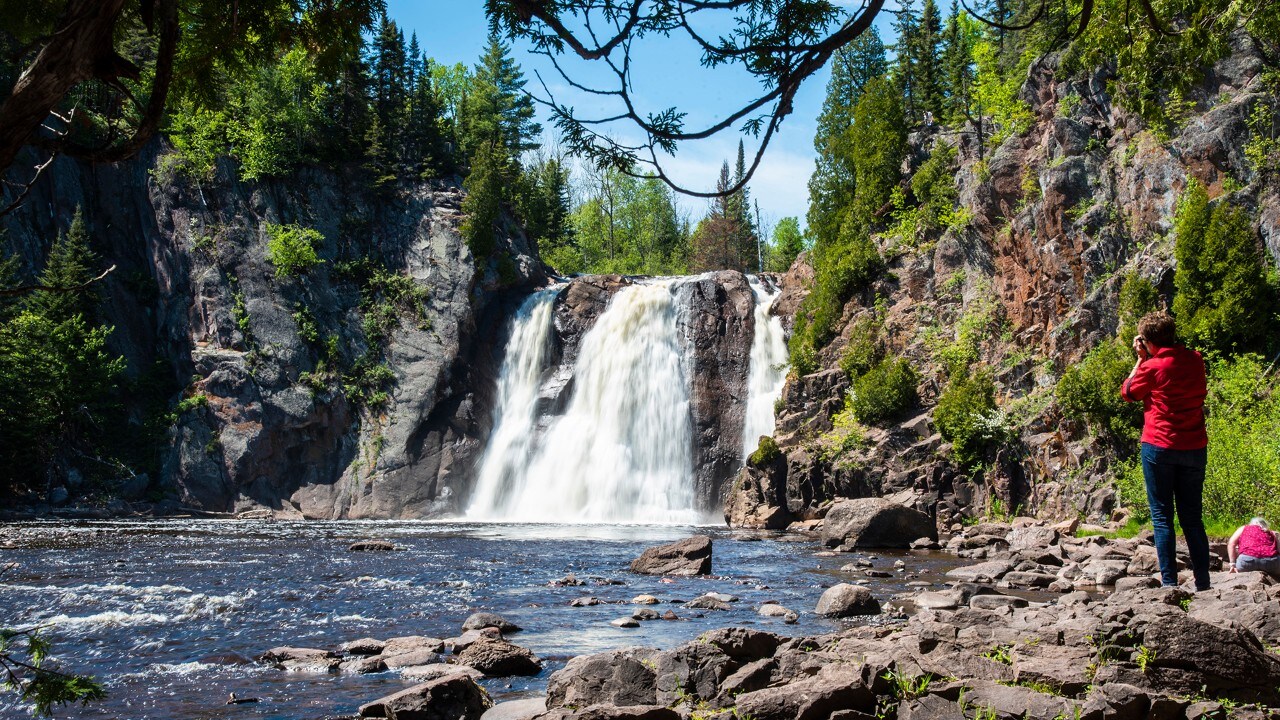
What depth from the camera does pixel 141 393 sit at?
4391 cm

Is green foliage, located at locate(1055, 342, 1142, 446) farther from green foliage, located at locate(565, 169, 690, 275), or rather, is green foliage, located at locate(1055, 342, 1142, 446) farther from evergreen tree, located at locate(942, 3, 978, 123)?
green foliage, located at locate(565, 169, 690, 275)

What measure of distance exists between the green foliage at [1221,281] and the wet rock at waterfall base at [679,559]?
14191 millimetres

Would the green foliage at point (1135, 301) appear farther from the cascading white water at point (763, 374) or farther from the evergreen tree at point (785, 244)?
the evergreen tree at point (785, 244)

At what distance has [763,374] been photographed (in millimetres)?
40469

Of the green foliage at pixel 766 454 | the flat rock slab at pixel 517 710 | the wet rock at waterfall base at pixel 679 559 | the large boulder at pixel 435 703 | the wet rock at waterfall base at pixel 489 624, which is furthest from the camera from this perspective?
the green foliage at pixel 766 454

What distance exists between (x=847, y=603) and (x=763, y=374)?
28.9 meters

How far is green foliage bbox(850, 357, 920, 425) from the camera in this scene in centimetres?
3091

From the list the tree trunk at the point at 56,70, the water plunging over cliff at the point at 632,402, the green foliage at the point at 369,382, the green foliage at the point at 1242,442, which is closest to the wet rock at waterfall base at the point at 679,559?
the green foliage at the point at 1242,442

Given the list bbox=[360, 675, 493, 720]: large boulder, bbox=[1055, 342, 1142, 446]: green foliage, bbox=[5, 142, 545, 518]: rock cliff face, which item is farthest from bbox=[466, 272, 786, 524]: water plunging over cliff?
bbox=[360, 675, 493, 720]: large boulder

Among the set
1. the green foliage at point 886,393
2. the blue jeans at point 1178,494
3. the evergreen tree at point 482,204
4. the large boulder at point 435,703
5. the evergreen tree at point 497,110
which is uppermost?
the evergreen tree at point 497,110

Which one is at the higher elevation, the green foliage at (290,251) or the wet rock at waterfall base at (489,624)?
the green foliage at (290,251)

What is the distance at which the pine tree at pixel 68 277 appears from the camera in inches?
1570

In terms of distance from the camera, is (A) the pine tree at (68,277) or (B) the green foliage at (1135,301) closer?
(B) the green foliage at (1135,301)

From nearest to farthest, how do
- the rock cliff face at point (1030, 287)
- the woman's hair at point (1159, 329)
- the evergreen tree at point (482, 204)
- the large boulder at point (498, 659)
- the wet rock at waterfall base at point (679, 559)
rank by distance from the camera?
1. the woman's hair at point (1159, 329)
2. the large boulder at point (498, 659)
3. the wet rock at waterfall base at point (679, 559)
4. the rock cliff face at point (1030, 287)
5. the evergreen tree at point (482, 204)
